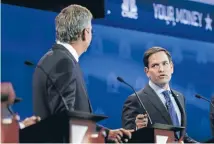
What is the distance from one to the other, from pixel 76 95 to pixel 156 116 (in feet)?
4.21

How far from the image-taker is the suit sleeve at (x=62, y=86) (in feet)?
11.8

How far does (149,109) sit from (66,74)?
137 cm

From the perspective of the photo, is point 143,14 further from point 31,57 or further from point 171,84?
point 31,57

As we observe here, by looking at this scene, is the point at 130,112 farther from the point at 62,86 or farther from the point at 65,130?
the point at 65,130

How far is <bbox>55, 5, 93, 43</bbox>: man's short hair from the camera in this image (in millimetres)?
3871

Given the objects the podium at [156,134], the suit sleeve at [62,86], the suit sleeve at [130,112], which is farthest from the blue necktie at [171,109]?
the suit sleeve at [62,86]

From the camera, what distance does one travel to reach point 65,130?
3.13 m

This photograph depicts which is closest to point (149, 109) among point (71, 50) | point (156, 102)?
point (156, 102)

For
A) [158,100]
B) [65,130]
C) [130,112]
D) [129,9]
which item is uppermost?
[129,9]

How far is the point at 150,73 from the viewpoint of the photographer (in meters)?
5.11

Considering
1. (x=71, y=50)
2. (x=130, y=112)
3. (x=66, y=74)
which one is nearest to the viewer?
(x=66, y=74)

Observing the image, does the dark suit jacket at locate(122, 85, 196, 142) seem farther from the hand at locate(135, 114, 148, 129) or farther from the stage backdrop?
the stage backdrop

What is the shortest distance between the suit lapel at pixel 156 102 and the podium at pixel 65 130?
1.62 m

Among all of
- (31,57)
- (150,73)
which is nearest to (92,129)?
(150,73)
